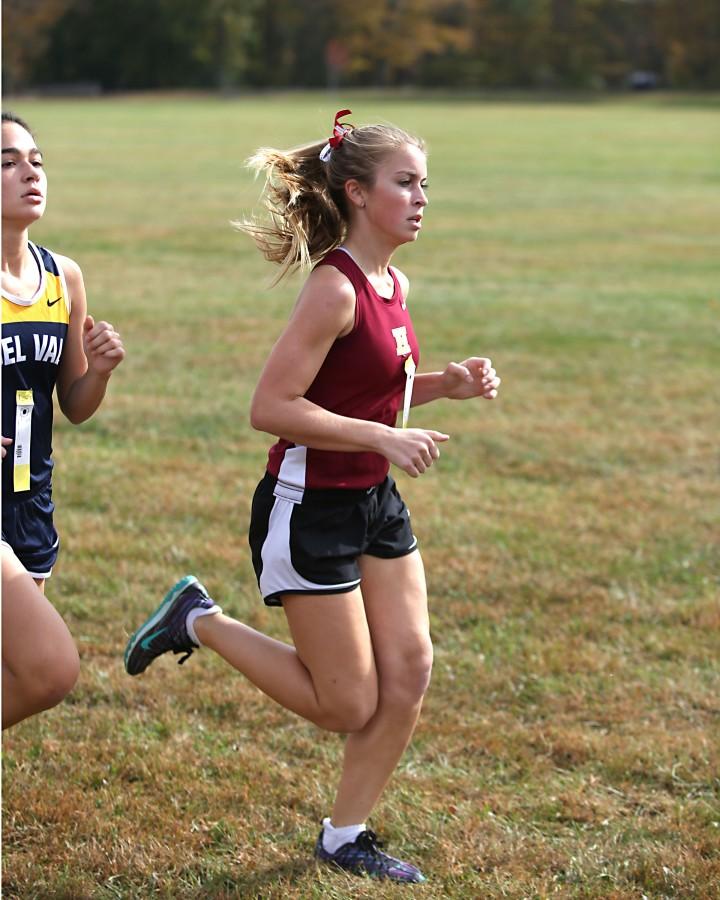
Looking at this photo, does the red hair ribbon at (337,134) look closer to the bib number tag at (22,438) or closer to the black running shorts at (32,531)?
the bib number tag at (22,438)

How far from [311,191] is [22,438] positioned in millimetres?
1021

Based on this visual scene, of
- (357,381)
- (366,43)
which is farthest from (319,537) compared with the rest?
(366,43)

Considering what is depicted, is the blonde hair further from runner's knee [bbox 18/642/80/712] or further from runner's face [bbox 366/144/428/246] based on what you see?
runner's knee [bbox 18/642/80/712]

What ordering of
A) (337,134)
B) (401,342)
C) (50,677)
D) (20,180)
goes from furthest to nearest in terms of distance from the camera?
(337,134) < (401,342) < (20,180) < (50,677)

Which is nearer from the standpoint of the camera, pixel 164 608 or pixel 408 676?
pixel 408 676

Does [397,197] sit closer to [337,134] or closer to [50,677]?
[337,134]

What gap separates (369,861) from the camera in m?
3.61

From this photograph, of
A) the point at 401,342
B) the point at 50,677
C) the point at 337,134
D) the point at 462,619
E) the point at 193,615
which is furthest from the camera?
the point at 462,619

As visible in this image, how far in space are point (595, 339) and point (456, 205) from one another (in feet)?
39.8

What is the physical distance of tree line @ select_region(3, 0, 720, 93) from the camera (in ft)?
315

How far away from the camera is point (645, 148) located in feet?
126

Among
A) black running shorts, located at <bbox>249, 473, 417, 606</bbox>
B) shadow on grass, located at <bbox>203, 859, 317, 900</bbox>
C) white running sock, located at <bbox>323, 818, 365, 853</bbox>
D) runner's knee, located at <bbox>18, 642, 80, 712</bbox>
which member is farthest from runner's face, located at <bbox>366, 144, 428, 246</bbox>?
shadow on grass, located at <bbox>203, 859, 317, 900</bbox>

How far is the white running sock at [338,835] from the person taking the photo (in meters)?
3.65

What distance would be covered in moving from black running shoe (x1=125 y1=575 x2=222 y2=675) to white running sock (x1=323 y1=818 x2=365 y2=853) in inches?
27.1
